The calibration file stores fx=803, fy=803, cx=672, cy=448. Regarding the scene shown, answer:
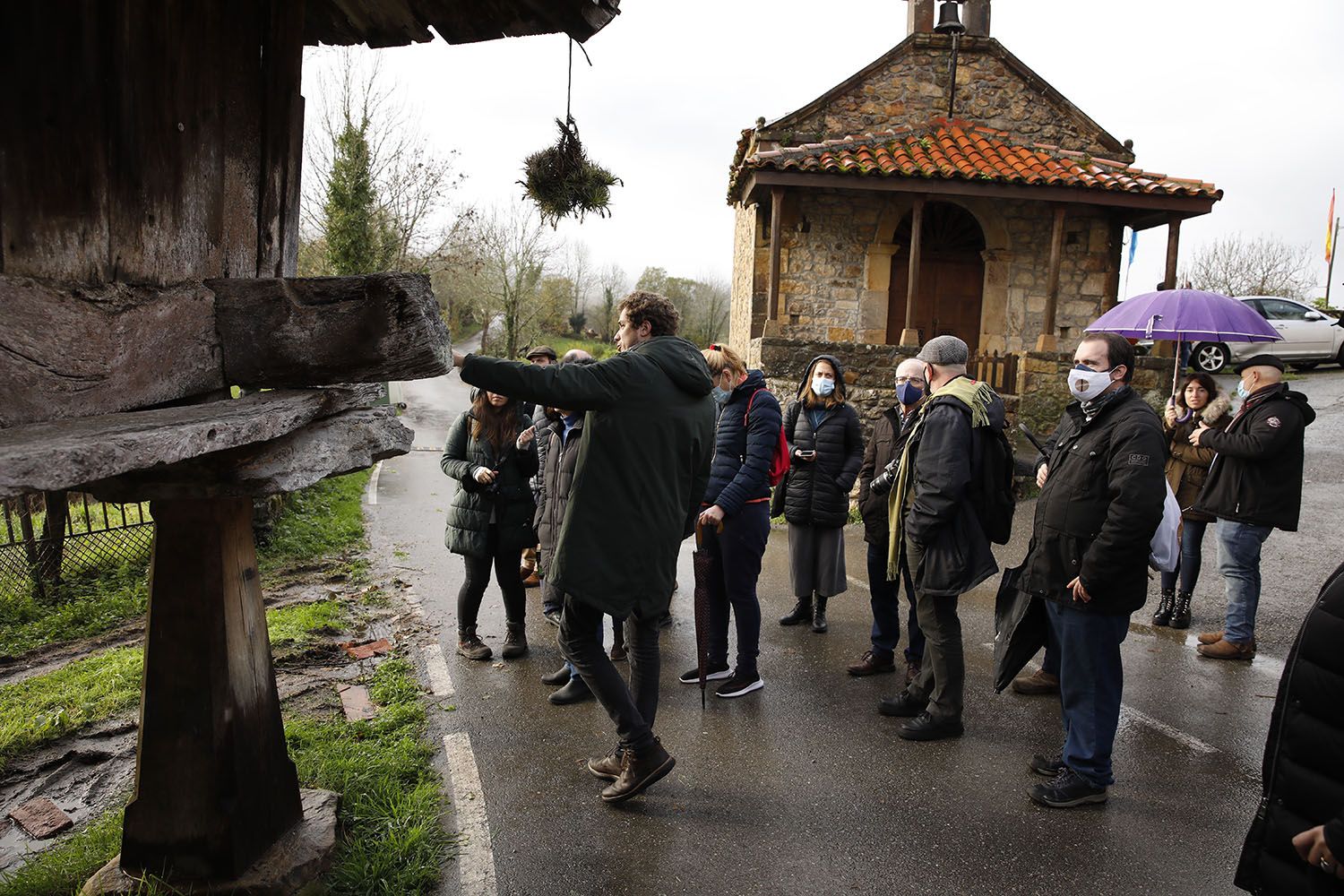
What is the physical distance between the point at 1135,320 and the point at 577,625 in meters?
6.55

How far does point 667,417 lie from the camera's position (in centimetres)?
337

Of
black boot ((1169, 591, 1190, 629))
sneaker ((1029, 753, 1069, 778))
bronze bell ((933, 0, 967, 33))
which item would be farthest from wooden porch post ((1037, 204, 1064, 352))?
sneaker ((1029, 753, 1069, 778))

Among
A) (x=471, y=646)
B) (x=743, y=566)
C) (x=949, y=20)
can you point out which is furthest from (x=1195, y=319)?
(x=949, y=20)

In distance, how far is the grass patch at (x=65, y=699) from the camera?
415 cm

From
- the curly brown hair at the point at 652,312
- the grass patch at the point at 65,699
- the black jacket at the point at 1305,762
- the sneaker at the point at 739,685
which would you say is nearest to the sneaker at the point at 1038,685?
the sneaker at the point at 739,685

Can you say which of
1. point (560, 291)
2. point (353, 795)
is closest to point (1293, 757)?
point (353, 795)

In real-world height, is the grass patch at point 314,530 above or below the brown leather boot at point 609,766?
below

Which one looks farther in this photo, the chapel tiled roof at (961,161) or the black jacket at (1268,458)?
the chapel tiled roof at (961,161)

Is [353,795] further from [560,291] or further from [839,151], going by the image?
[560,291]

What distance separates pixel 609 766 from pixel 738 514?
5.55 feet

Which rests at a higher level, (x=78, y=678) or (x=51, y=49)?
(x=51, y=49)

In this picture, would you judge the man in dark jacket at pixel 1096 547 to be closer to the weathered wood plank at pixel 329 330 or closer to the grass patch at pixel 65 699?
the weathered wood plank at pixel 329 330

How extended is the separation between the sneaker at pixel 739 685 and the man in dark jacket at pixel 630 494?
1.18 metres

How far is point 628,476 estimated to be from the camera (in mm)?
3295
